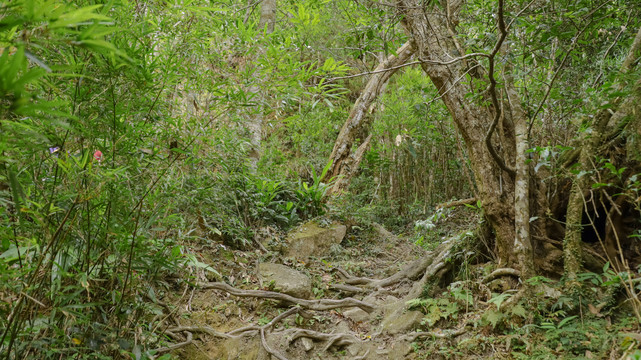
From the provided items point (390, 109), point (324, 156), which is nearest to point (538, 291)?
point (390, 109)

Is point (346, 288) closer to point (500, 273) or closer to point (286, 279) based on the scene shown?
point (286, 279)

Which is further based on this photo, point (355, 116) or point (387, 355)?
point (355, 116)

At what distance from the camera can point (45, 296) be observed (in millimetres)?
1528

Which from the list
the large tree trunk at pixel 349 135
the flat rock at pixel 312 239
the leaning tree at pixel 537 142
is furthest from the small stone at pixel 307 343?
the large tree trunk at pixel 349 135

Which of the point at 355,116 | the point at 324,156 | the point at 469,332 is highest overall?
the point at 355,116

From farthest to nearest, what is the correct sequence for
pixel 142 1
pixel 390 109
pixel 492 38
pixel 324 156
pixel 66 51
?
pixel 324 156 → pixel 390 109 → pixel 492 38 → pixel 142 1 → pixel 66 51

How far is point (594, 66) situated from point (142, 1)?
348 centimetres

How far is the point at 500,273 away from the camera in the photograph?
2.96 meters

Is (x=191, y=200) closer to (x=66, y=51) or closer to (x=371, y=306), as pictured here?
(x=66, y=51)

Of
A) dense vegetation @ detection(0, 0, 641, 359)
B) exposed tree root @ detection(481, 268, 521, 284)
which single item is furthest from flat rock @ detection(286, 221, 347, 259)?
exposed tree root @ detection(481, 268, 521, 284)

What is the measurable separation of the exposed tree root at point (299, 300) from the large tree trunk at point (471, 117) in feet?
4.57

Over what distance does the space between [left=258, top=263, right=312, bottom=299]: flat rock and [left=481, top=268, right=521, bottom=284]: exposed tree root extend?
169cm

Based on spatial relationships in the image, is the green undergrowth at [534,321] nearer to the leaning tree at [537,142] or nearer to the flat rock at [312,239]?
the leaning tree at [537,142]

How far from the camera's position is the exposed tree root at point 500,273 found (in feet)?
9.45
